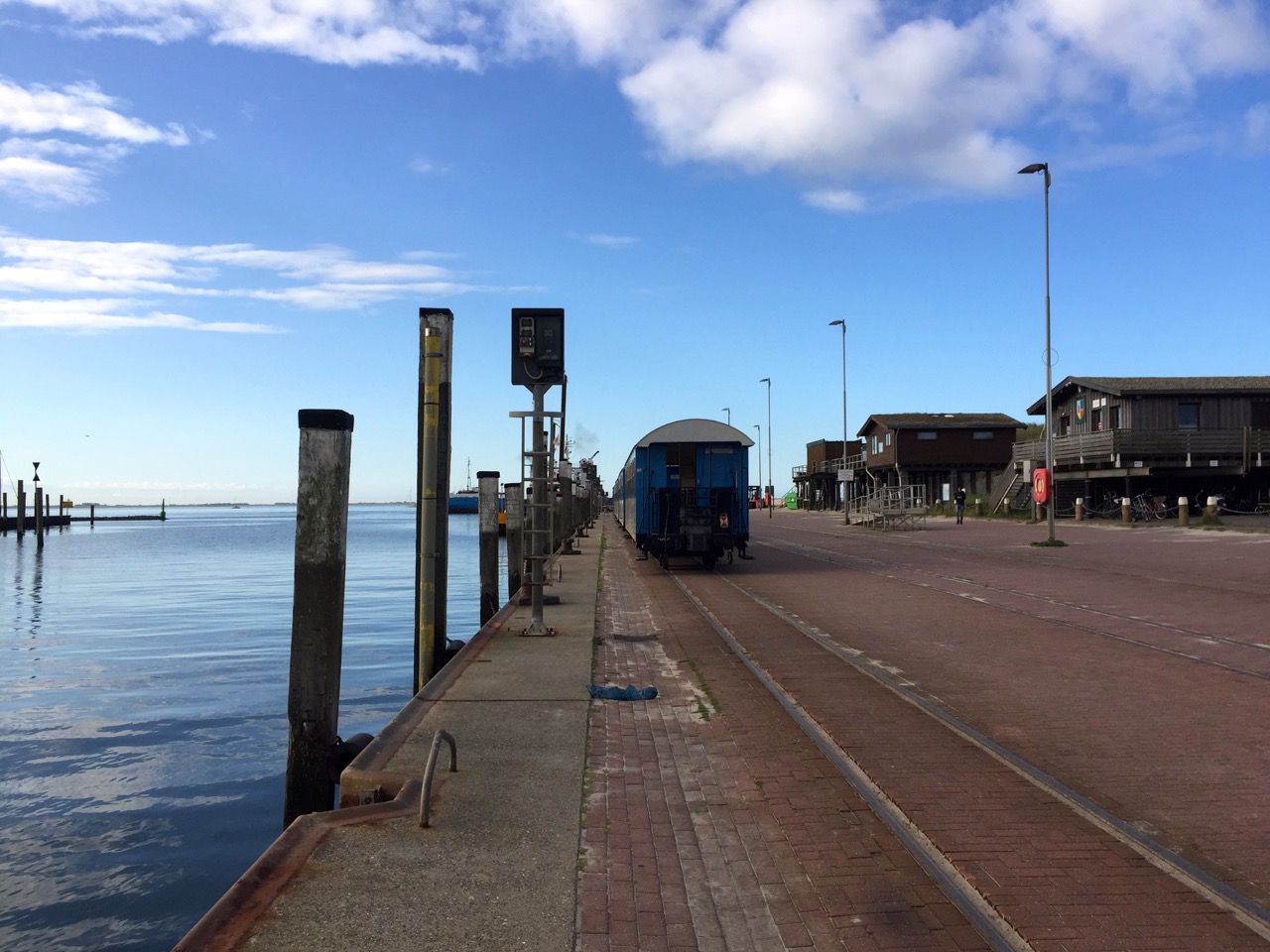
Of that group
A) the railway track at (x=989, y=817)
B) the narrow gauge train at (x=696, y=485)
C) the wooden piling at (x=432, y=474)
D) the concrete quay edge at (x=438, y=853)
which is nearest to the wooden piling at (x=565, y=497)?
the narrow gauge train at (x=696, y=485)

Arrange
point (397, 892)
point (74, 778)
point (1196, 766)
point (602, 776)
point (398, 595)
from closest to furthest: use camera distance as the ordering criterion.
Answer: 1. point (397, 892)
2. point (602, 776)
3. point (1196, 766)
4. point (74, 778)
5. point (398, 595)

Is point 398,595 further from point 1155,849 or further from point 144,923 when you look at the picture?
point 1155,849

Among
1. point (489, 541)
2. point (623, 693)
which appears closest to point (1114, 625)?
point (623, 693)

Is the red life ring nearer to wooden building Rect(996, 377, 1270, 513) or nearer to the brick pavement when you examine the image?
wooden building Rect(996, 377, 1270, 513)

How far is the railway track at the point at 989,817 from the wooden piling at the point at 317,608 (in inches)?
135

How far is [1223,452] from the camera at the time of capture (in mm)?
43188

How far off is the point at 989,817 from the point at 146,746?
870 centimetres

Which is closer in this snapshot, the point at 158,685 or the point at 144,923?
the point at 144,923

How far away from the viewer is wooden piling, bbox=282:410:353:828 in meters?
6.96

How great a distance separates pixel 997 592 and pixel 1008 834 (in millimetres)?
13091

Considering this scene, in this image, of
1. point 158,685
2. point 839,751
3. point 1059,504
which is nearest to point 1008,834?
point 839,751

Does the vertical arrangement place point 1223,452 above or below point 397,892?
above

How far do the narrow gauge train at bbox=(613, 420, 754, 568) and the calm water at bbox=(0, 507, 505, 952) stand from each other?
495cm

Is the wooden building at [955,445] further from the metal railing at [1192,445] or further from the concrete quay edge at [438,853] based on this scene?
the concrete quay edge at [438,853]
